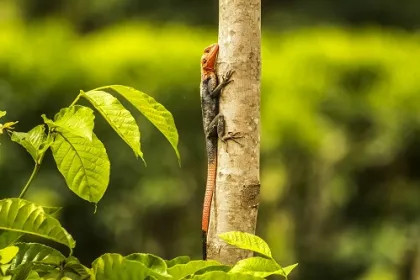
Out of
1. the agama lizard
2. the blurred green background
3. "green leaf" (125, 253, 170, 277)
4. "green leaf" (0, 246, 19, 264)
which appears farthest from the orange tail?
the blurred green background

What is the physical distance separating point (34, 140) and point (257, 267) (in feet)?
1.60

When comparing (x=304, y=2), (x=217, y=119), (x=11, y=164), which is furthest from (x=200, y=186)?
(x=304, y=2)

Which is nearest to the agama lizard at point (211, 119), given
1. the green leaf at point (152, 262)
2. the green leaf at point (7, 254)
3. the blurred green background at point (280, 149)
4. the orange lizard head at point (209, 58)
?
the orange lizard head at point (209, 58)

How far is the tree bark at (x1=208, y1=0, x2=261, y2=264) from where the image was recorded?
5.95 feet

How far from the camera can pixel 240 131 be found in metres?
1.83

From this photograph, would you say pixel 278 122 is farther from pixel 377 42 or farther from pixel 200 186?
pixel 377 42

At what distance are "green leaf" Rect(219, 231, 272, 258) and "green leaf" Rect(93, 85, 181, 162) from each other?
184mm

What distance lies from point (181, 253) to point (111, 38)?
205 centimetres

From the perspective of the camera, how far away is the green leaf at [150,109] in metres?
1.60

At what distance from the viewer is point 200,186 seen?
6062 mm

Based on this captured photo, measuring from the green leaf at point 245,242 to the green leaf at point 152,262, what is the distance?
0.12 meters

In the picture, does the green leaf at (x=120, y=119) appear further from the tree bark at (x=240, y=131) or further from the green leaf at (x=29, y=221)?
the tree bark at (x=240, y=131)

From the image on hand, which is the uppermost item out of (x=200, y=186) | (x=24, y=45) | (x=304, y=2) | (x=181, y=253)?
(x=304, y=2)

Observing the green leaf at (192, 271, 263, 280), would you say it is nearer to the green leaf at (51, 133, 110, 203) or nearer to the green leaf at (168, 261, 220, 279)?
the green leaf at (168, 261, 220, 279)
